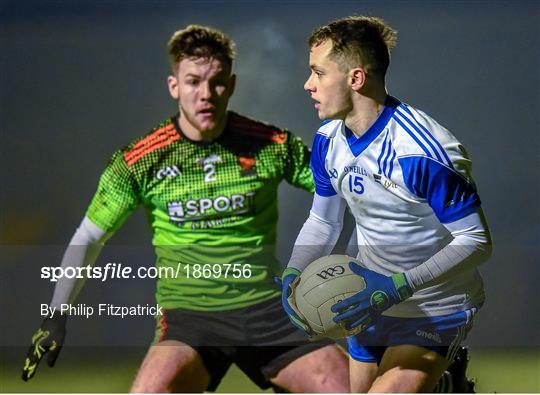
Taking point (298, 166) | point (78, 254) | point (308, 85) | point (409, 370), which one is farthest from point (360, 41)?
point (78, 254)

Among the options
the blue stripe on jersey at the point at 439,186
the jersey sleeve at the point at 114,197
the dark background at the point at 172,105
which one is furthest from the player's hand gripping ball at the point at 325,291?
the jersey sleeve at the point at 114,197

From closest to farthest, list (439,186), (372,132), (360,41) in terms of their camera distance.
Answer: (439,186), (372,132), (360,41)

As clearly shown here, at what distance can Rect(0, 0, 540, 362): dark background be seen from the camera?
4.18 metres

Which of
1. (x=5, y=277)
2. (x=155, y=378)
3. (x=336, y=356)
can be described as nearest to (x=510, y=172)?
(x=336, y=356)

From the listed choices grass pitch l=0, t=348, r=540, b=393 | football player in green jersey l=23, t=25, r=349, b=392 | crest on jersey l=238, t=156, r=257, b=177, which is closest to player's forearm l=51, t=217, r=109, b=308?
football player in green jersey l=23, t=25, r=349, b=392

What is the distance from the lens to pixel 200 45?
420 cm

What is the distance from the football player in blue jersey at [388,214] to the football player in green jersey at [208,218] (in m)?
0.14

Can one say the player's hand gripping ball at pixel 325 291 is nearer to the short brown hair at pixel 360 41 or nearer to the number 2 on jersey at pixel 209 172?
the number 2 on jersey at pixel 209 172

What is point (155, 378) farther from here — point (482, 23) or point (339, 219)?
point (482, 23)

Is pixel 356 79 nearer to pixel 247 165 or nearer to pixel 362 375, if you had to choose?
pixel 247 165

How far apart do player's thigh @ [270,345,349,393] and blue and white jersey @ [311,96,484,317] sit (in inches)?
11.8

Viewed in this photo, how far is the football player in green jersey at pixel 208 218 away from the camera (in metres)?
4.10

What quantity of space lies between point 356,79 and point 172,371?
1.37m

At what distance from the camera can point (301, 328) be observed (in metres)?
4.03
